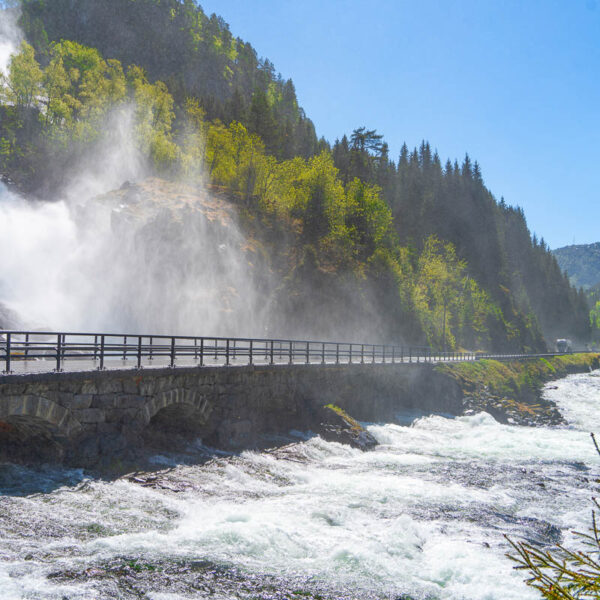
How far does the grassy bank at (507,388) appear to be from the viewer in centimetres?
4106

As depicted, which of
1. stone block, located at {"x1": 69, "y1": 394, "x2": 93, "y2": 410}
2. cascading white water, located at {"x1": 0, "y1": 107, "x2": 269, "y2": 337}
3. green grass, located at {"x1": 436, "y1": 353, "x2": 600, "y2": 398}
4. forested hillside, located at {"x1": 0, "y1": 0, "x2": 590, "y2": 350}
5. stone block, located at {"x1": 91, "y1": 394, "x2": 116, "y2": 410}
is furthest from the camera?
forested hillside, located at {"x1": 0, "y1": 0, "x2": 590, "y2": 350}

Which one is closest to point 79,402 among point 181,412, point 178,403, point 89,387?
point 89,387

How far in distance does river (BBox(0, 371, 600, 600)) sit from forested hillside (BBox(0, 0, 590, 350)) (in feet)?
115

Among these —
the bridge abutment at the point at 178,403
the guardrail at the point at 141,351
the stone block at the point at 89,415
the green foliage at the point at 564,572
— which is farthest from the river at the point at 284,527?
the green foliage at the point at 564,572

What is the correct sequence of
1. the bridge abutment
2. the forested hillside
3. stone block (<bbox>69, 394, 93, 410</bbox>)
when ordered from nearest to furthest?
the bridge abutment < stone block (<bbox>69, 394, 93, 410</bbox>) < the forested hillside

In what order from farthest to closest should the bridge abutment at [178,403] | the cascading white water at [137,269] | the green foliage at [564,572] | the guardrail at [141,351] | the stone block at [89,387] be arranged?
the cascading white water at [137,269]
the stone block at [89,387]
the guardrail at [141,351]
the bridge abutment at [178,403]
the green foliage at [564,572]

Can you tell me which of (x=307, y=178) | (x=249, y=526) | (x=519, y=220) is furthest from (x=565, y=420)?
(x=519, y=220)

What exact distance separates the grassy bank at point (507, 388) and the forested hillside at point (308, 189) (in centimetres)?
1119

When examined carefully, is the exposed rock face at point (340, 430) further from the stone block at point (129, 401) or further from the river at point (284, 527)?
the stone block at point (129, 401)

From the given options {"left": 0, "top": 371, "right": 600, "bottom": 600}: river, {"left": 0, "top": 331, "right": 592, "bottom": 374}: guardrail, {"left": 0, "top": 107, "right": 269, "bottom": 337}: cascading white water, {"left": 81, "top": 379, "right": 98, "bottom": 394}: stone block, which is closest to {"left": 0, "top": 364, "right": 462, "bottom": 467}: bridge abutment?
{"left": 81, "top": 379, "right": 98, "bottom": 394}: stone block

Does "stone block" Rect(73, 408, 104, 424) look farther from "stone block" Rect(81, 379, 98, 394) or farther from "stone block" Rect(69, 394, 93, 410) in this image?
"stone block" Rect(81, 379, 98, 394)

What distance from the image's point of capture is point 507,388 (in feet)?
176

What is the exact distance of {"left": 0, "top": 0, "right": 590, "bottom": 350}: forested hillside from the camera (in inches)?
2458

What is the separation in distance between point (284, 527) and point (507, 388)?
4618 cm
